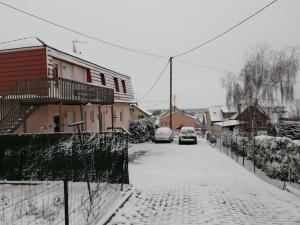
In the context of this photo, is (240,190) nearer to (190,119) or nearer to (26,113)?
(26,113)

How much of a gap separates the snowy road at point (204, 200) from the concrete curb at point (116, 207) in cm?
10

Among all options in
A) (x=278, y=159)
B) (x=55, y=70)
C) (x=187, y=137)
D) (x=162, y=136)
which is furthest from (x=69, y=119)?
(x=278, y=159)

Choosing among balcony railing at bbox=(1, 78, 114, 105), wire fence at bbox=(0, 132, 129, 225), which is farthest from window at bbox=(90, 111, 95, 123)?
wire fence at bbox=(0, 132, 129, 225)

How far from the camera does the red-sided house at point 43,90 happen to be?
646 inches

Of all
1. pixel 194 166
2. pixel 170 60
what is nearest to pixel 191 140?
pixel 170 60

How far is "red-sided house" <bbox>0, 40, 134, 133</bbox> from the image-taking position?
16406 mm

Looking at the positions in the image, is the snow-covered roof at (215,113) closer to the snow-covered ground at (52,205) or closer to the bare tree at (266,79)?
the bare tree at (266,79)

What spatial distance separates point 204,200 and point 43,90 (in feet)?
33.4

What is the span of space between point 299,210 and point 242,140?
12.7 meters

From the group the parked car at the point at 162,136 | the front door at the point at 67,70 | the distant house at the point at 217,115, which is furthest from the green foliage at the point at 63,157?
→ the distant house at the point at 217,115

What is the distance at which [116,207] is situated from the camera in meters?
7.99

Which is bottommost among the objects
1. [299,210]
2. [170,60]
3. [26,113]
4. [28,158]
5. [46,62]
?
[299,210]

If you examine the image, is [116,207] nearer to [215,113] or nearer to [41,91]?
[41,91]

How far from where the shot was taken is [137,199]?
29.9 ft
